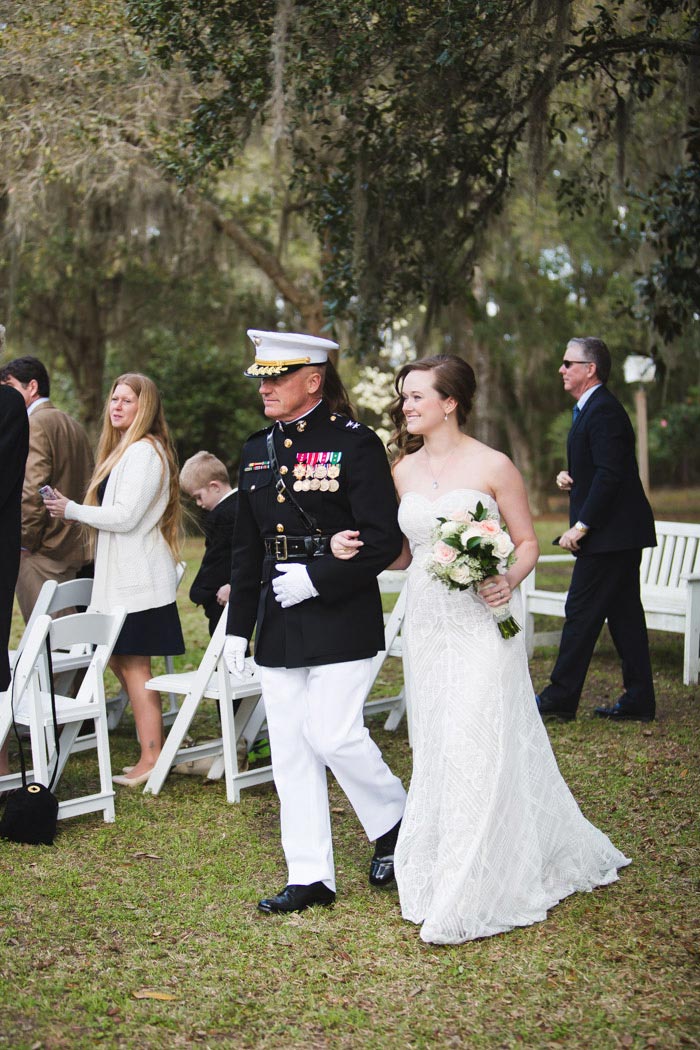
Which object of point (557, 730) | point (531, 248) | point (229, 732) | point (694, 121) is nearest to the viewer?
point (229, 732)

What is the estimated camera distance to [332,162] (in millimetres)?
10703

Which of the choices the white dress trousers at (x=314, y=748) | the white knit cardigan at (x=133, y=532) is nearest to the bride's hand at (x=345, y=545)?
the white dress trousers at (x=314, y=748)

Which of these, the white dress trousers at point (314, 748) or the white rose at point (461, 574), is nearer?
the white rose at point (461, 574)

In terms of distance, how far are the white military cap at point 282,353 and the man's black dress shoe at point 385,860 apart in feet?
5.79

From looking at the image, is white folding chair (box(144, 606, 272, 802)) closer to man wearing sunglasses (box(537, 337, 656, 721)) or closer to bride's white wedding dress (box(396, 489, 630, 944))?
bride's white wedding dress (box(396, 489, 630, 944))

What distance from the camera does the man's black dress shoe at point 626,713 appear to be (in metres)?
6.95

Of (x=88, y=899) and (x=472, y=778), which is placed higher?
(x=472, y=778)

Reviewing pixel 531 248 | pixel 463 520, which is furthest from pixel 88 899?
pixel 531 248

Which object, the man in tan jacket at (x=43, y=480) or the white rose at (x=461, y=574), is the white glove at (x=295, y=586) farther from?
the man in tan jacket at (x=43, y=480)

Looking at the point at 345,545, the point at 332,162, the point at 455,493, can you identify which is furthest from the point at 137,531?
the point at 332,162

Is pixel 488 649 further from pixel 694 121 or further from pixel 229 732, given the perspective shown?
pixel 694 121

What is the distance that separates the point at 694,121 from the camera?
7824 mm

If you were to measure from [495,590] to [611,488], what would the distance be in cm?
301

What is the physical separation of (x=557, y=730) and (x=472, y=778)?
9.43 feet
